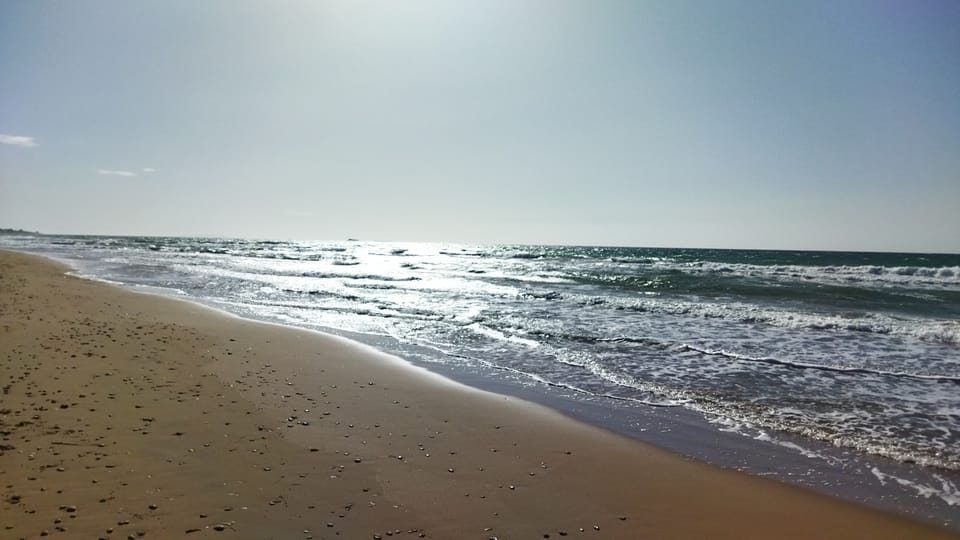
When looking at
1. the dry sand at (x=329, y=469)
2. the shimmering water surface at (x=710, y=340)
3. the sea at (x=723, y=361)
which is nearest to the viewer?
the dry sand at (x=329, y=469)

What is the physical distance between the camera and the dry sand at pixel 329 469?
12.5 feet

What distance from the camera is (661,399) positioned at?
7832mm

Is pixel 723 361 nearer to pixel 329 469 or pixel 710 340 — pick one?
pixel 710 340

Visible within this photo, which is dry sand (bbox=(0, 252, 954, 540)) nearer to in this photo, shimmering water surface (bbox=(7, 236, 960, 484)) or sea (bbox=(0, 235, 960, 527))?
sea (bbox=(0, 235, 960, 527))

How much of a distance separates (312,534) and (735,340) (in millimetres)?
12015

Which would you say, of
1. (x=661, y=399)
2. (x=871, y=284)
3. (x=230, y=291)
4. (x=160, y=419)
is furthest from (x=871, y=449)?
(x=871, y=284)

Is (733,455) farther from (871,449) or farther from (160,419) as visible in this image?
(160,419)

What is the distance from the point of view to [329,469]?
4.71 m

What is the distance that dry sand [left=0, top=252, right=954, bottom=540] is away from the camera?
3814 mm

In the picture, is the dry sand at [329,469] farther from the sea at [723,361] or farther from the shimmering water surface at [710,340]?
the shimmering water surface at [710,340]

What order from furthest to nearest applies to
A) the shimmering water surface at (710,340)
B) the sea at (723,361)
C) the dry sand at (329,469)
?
the shimmering water surface at (710,340), the sea at (723,361), the dry sand at (329,469)

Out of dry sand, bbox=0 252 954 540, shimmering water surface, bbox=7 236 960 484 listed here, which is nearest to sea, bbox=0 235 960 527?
shimmering water surface, bbox=7 236 960 484

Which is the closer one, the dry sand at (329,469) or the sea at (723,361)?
the dry sand at (329,469)

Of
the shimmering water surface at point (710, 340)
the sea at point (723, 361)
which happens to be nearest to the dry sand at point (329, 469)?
the sea at point (723, 361)
